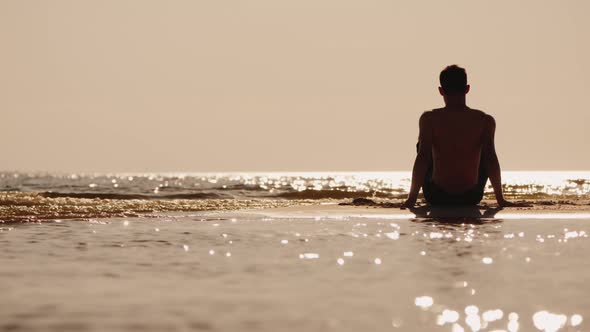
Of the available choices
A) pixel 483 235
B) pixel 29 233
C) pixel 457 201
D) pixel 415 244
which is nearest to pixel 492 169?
pixel 457 201

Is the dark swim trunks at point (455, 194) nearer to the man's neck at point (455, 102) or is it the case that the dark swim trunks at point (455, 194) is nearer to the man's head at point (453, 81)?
the man's neck at point (455, 102)

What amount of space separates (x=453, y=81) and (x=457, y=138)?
600 millimetres

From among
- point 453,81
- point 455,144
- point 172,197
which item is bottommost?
point 172,197

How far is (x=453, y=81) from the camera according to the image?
7.38 metres

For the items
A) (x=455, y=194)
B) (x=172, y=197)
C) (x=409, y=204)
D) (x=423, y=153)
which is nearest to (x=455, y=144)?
(x=423, y=153)

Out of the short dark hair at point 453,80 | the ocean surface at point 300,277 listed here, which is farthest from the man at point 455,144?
the ocean surface at point 300,277

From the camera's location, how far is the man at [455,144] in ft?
24.4

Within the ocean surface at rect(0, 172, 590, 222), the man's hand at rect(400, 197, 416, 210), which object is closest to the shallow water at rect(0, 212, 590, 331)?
the man's hand at rect(400, 197, 416, 210)

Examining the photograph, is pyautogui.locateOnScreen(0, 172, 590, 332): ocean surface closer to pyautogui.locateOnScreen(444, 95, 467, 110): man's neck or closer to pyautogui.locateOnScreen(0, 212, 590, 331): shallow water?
pyautogui.locateOnScreen(0, 212, 590, 331): shallow water

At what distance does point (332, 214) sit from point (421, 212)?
1001 millimetres

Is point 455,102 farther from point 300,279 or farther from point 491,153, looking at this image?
A: point 300,279

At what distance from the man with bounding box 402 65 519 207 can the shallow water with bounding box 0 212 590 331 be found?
6.29 feet

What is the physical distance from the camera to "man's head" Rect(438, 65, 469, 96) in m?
7.37

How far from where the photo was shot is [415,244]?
4.60 m
